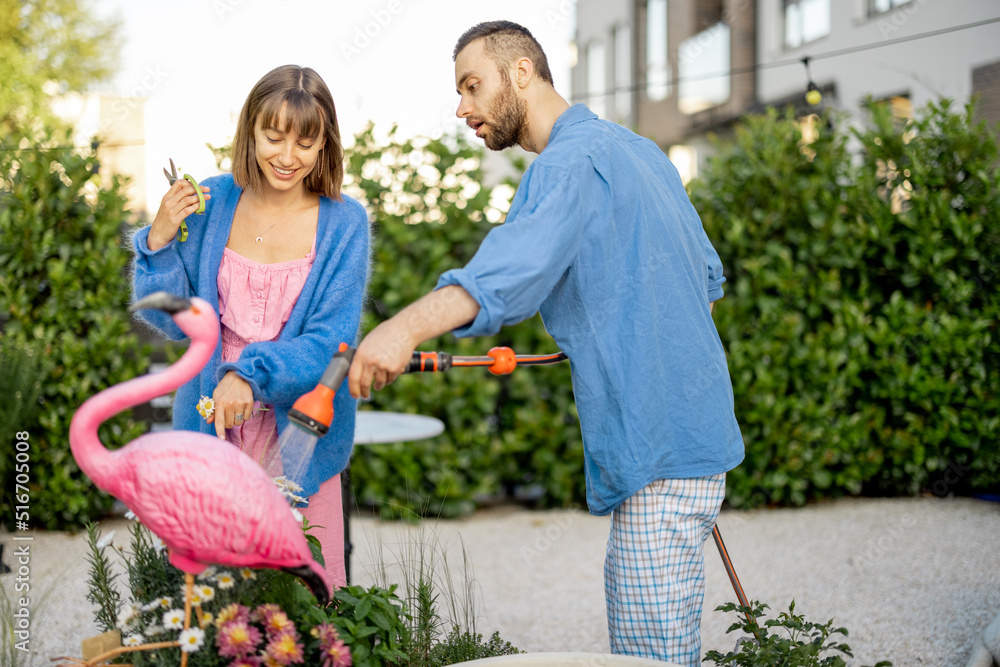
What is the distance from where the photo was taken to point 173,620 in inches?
60.1

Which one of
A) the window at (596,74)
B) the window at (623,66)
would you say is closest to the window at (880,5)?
the window at (623,66)

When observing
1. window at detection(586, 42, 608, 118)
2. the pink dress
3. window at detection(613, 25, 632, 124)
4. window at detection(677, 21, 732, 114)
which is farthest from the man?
window at detection(586, 42, 608, 118)

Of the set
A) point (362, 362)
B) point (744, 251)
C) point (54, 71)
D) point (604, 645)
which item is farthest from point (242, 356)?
point (54, 71)

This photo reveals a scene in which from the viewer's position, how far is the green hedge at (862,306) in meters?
4.63

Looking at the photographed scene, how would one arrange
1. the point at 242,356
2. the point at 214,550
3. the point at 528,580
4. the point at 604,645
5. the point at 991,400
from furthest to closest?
the point at 991,400
the point at 528,580
the point at 604,645
the point at 242,356
the point at 214,550

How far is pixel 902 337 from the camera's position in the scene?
470cm

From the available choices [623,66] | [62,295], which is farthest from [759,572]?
[623,66]

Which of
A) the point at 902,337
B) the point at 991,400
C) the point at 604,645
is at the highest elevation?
the point at 902,337

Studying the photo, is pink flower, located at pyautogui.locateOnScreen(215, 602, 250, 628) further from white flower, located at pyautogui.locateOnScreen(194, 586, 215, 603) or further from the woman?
the woman

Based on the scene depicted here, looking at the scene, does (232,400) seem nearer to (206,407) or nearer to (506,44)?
(206,407)

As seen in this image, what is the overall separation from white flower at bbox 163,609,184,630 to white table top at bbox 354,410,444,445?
1590 mm

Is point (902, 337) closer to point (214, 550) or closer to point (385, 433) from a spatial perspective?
point (385, 433)

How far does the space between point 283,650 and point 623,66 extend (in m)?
17.8

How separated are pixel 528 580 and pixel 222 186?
265 cm
